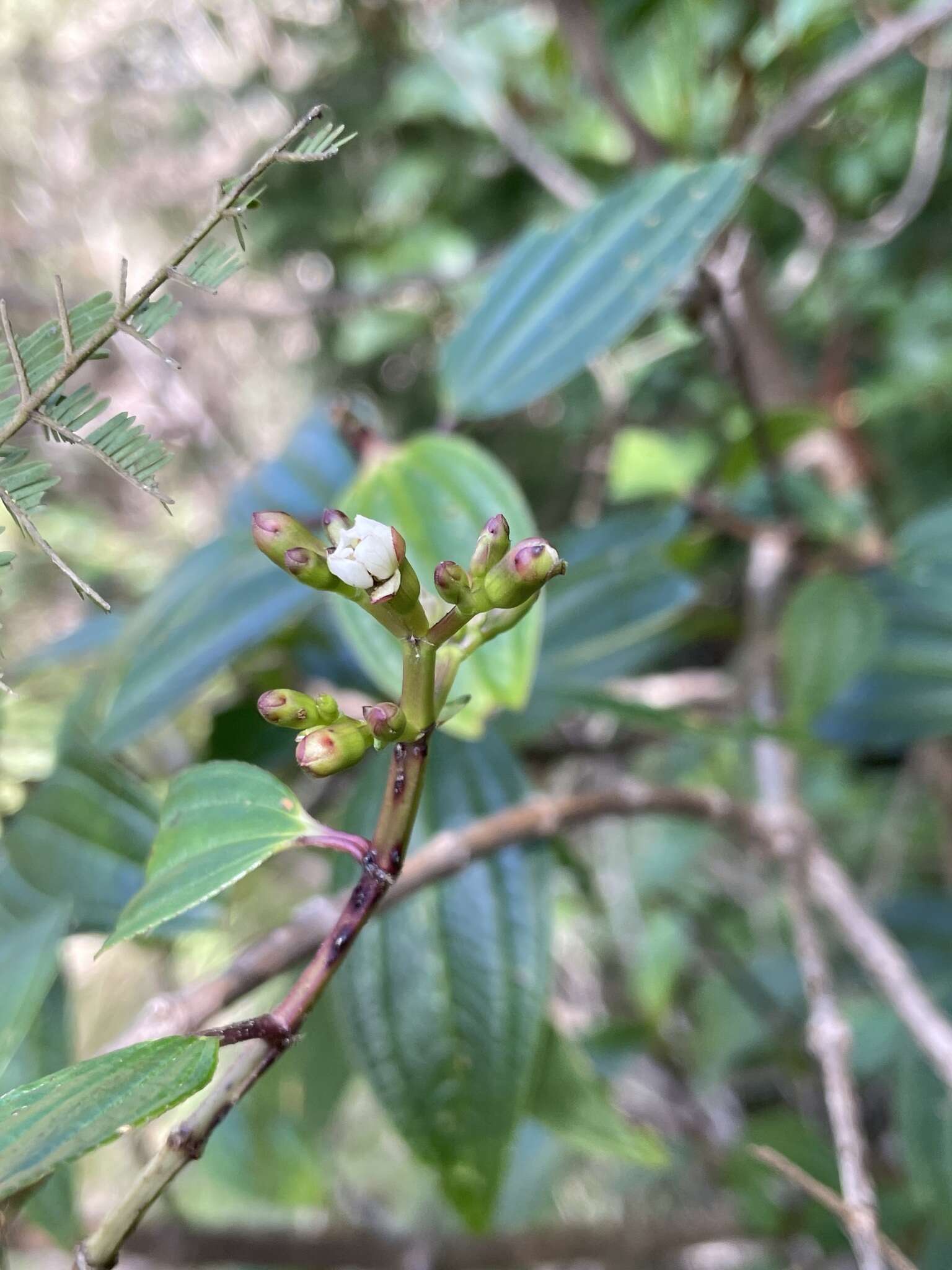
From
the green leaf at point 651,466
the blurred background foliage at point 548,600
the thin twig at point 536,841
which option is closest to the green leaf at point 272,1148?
the blurred background foliage at point 548,600

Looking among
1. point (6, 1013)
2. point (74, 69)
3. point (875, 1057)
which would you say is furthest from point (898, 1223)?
→ point (74, 69)

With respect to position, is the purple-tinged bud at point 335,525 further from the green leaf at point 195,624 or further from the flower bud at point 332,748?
the green leaf at point 195,624

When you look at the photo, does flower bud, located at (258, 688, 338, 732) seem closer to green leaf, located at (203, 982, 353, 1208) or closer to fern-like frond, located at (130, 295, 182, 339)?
fern-like frond, located at (130, 295, 182, 339)

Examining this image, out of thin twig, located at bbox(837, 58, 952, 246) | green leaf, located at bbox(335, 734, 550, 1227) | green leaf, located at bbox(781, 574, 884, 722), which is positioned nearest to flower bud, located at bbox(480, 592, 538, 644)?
green leaf, located at bbox(335, 734, 550, 1227)

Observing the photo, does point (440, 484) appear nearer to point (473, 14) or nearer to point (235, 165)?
point (473, 14)

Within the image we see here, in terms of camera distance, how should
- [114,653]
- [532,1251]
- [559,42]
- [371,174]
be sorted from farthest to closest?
[371,174], [559,42], [532,1251], [114,653]

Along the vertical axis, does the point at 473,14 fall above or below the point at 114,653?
above
